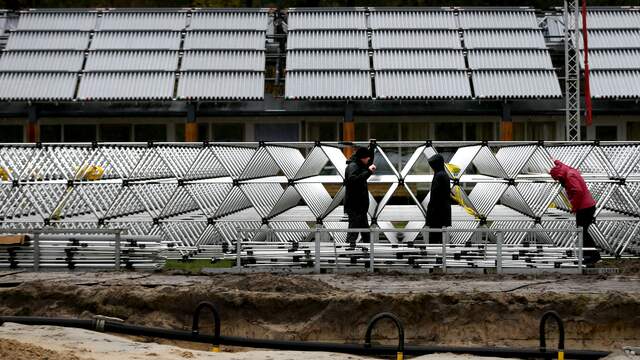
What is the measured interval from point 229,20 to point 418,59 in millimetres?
8575

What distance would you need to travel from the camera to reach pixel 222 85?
119 ft

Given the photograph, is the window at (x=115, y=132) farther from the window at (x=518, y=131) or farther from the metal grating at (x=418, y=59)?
the window at (x=518, y=131)

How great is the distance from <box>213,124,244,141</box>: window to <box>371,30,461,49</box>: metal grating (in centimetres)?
667

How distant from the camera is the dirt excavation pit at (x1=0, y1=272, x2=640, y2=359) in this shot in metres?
13.6

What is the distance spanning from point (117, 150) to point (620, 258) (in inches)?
502

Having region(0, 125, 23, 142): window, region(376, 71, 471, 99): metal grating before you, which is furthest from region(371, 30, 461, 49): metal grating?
region(0, 125, 23, 142): window

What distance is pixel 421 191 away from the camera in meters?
32.1

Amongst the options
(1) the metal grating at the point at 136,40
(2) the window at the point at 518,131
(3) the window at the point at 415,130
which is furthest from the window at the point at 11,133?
(2) the window at the point at 518,131

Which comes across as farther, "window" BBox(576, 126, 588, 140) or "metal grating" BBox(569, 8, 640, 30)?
"metal grating" BBox(569, 8, 640, 30)

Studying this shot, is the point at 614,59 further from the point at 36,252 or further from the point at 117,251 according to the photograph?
the point at 36,252

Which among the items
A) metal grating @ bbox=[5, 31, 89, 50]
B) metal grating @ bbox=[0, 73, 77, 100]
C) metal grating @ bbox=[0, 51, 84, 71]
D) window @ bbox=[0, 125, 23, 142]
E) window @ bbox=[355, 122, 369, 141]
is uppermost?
metal grating @ bbox=[5, 31, 89, 50]

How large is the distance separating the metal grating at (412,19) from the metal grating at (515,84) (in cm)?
399

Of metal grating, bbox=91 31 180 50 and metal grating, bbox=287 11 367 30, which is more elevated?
metal grating, bbox=287 11 367 30

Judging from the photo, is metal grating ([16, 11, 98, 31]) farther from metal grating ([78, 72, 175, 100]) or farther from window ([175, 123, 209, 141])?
window ([175, 123, 209, 141])
